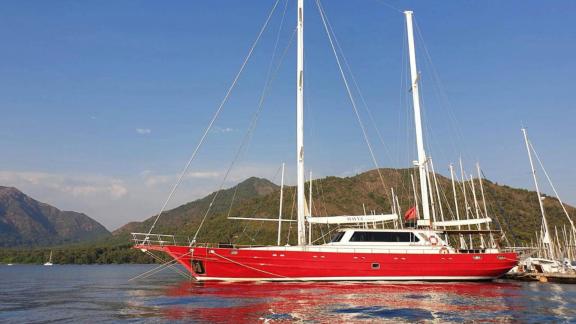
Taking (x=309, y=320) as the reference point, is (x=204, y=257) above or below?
above

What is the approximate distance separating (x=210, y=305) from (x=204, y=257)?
8.85 m

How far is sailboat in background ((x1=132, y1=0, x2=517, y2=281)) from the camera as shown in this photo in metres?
27.9

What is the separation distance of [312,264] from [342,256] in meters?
1.80

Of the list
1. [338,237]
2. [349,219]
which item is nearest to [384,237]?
[349,219]

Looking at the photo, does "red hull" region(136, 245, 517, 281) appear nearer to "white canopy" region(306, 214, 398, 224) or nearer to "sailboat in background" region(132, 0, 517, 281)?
"sailboat in background" region(132, 0, 517, 281)

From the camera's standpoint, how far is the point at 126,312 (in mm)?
19156

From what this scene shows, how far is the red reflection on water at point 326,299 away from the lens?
17.7 m

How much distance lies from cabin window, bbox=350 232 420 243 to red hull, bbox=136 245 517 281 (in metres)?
1.07

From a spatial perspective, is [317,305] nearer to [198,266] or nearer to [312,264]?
[312,264]

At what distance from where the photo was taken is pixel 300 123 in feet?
96.8

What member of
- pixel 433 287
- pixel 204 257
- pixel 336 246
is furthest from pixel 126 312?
pixel 433 287

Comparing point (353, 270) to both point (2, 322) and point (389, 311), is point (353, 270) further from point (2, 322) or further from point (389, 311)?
point (2, 322)

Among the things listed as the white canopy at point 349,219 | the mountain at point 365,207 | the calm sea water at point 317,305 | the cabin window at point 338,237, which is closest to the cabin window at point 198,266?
the calm sea water at point 317,305

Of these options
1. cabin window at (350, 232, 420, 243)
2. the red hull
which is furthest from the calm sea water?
cabin window at (350, 232, 420, 243)
